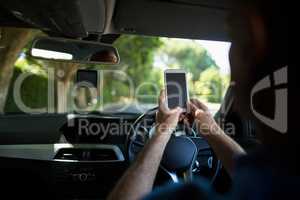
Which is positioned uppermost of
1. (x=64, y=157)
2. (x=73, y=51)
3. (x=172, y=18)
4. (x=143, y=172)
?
(x=172, y=18)

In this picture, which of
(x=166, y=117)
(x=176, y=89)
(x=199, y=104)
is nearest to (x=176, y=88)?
(x=176, y=89)

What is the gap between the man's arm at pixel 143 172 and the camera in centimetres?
144

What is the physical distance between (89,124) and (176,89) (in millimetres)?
1739

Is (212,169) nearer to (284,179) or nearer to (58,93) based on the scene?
(284,179)

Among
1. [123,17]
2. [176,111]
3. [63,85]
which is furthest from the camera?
[63,85]

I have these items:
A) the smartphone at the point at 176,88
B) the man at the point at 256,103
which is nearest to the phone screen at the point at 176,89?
the smartphone at the point at 176,88

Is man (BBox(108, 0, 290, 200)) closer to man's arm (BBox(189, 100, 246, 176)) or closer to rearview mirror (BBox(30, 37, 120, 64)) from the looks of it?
man's arm (BBox(189, 100, 246, 176))

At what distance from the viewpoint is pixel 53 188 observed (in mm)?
3934

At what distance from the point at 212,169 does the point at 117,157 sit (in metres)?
1.07

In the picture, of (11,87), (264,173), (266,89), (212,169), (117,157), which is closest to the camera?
(264,173)

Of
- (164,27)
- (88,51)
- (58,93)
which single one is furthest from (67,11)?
(58,93)

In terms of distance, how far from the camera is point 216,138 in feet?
6.42

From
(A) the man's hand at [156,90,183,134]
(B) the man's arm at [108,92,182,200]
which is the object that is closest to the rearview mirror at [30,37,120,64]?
(A) the man's hand at [156,90,183,134]

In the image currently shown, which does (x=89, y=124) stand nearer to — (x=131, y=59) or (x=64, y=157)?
(x=64, y=157)
